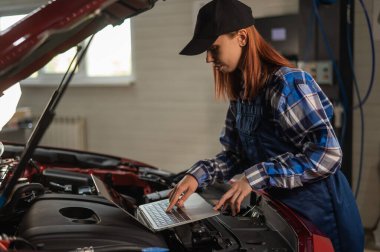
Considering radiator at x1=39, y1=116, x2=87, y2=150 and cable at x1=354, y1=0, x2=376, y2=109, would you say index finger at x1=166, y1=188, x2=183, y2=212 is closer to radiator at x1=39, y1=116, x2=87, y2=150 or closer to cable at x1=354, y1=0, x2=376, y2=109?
cable at x1=354, y1=0, x2=376, y2=109

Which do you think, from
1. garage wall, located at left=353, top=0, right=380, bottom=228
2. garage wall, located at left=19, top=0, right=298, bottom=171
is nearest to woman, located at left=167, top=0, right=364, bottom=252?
garage wall, located at left=353, top=0, right=380, bottom=228

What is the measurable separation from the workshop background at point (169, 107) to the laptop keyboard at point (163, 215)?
2.44 meters

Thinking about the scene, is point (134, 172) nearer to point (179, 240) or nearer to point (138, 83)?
point (179, 240)

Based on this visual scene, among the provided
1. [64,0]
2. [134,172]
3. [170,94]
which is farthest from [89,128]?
[64,0]

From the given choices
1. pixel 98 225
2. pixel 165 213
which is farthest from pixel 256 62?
pixel 98 225

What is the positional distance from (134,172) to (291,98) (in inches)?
40.1

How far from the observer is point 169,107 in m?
4.34

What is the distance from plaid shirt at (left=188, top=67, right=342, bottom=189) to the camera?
1389mm

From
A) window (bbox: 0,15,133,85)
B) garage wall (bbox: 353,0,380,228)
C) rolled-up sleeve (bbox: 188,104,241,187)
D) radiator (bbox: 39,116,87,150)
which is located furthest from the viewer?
radiator (bbox: 39,116,87,150)

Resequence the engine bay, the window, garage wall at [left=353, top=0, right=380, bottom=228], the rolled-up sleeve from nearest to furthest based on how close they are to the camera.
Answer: the engine bay
the rolled-up sleeve
garage wall at [left=353, top=0, right=380, bottom=228]
the window

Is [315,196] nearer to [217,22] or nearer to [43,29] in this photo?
[217,22]

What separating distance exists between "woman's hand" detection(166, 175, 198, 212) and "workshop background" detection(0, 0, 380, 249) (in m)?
2.33

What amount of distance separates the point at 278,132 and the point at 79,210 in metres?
0.72

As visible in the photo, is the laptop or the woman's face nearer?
the laptop
